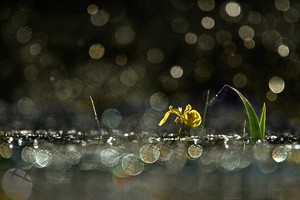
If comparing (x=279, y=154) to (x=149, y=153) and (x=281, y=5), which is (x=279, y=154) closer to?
(x=149, y=153)

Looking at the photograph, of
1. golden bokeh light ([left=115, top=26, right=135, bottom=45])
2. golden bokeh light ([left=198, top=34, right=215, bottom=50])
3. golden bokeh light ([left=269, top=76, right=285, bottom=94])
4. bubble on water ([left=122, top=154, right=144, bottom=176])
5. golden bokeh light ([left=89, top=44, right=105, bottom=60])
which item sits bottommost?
bubble on water ([left=122, top=154, right=144, bottom=176])

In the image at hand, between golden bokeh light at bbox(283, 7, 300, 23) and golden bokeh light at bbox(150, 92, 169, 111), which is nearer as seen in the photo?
golden bokeh light at bbox(150, 92, 169, 111)

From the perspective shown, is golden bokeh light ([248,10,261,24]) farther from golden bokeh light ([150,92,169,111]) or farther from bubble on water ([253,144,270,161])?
bubble on water ([253,144,270,161])

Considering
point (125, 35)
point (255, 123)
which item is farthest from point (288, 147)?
point (125, 35)

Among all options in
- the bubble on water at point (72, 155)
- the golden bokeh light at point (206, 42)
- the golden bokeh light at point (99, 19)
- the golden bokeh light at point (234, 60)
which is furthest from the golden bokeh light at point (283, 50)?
the bubble on water at point (72, 155)

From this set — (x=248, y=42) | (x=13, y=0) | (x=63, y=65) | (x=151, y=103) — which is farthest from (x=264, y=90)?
(x=13, y=0)

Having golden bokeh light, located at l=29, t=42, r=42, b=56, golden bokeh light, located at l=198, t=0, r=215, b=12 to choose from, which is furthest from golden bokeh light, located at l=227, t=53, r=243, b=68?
golden bokeh light, located at l=29, t=42, r=42, b=56
